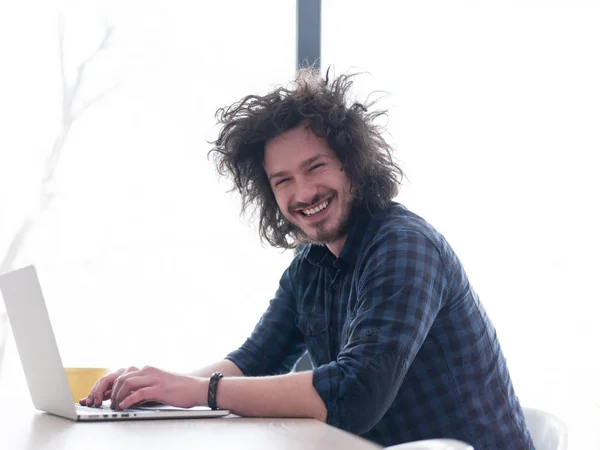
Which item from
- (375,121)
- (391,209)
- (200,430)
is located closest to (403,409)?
(391,209)

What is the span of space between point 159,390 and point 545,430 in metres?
0.78

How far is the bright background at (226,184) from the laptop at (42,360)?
1.73m

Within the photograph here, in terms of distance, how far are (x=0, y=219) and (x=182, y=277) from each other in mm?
790

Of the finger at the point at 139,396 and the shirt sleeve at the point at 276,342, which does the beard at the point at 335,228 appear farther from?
the finger at the point at 139,396

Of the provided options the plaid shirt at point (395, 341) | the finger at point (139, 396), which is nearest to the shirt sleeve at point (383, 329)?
the plaid shirt at point (395, 341)

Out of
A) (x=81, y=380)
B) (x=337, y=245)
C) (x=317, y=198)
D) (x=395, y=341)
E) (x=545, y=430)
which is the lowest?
(x=545, y=430)

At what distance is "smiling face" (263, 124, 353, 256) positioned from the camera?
5.70 ft

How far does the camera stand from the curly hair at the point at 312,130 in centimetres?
181

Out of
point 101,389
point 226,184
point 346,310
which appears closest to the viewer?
point 101,389

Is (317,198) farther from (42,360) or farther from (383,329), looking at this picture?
(42,360)

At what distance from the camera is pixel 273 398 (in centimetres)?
115

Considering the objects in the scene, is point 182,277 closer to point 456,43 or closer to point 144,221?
point 144,221

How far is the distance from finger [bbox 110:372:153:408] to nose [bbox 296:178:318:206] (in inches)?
27.5

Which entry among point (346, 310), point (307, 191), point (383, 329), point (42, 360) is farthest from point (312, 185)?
point (42, 360)
